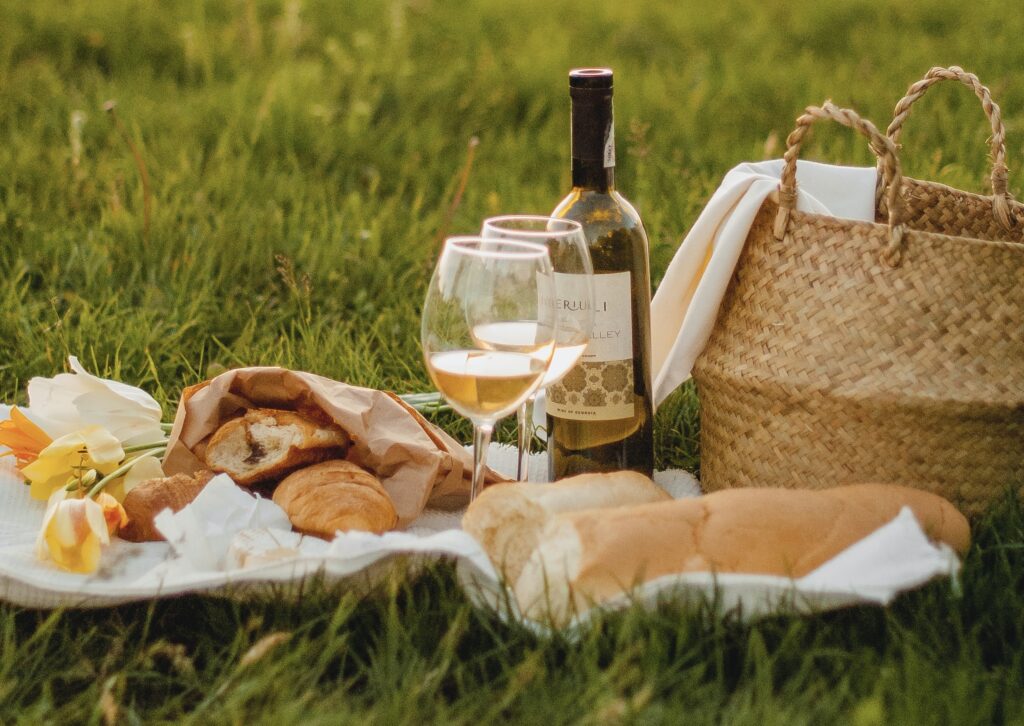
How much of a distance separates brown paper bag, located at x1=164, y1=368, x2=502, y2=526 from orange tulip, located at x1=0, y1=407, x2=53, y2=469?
245 mm

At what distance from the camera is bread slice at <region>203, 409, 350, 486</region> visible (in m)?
2.21

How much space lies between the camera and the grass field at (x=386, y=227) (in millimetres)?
1706

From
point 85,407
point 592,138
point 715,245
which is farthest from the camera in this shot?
point 715,245

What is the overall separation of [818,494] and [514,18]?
16.8 feet

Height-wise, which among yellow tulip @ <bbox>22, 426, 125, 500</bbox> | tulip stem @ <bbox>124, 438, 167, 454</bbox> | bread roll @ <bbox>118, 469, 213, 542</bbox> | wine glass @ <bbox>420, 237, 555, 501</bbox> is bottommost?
bread roll @ <bbox>118, 469, 213, 542</bbox>

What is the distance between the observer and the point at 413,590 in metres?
2.00

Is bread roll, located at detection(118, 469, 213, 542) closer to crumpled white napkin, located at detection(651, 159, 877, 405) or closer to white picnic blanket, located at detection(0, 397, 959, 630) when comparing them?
white picnic blanket, located at detection(0, 397, 959, 630)

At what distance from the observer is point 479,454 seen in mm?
2123

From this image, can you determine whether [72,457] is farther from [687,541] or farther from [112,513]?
[687,541]

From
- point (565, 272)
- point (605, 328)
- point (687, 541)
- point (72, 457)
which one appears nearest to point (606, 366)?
point (605, 328)

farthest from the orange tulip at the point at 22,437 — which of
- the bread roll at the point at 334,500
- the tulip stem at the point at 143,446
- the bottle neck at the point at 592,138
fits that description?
the bottle neck at the point at 592,138

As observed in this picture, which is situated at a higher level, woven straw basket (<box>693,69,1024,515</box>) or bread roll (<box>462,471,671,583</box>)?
woven straw basket (<box>693,69,1024,515</box>)

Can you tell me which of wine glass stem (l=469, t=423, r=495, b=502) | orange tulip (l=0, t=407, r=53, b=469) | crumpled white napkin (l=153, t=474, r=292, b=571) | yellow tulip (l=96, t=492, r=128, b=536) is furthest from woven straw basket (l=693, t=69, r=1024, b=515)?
orange tulip (l=0, t=407, r=53, b=469)

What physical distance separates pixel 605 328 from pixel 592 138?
1.14ft
